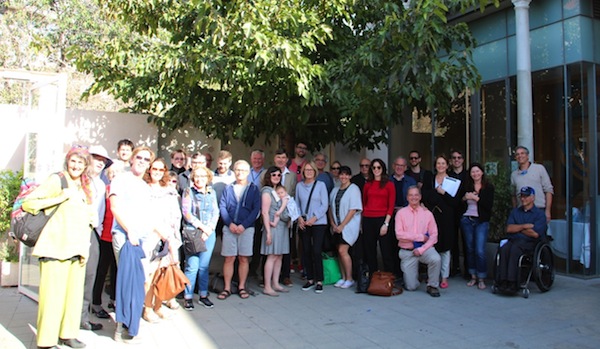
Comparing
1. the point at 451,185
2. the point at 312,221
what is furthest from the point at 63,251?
the point at 451,185

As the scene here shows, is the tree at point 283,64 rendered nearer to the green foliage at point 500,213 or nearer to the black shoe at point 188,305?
the green foliage at point 500,213

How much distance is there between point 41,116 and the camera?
6.61 metres

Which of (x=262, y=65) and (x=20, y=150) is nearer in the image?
(x=262, y=65)

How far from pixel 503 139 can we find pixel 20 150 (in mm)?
8360

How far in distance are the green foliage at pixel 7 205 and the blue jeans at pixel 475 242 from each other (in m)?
6.36

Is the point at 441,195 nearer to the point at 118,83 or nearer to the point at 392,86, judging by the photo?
the point at 392,86

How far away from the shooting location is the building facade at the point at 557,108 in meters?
7.96

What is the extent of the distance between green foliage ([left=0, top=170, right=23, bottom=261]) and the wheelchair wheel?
276 inches

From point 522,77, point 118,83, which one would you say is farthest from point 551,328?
point 118,83

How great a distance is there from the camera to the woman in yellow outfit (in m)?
4.40

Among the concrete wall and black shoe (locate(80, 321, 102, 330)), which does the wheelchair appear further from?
black shoe (locate(80, 321, 102, 330))

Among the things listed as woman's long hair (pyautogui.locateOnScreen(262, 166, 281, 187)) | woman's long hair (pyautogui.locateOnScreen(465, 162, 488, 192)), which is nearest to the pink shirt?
woman's long hair (pyautogui.locateOnScreen(465, 162, 488, 192))

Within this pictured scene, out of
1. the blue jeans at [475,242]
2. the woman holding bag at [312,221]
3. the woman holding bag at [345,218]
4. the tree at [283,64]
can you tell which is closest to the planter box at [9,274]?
the tree at [283,64]

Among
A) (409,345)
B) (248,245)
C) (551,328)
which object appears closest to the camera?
(409,345)
